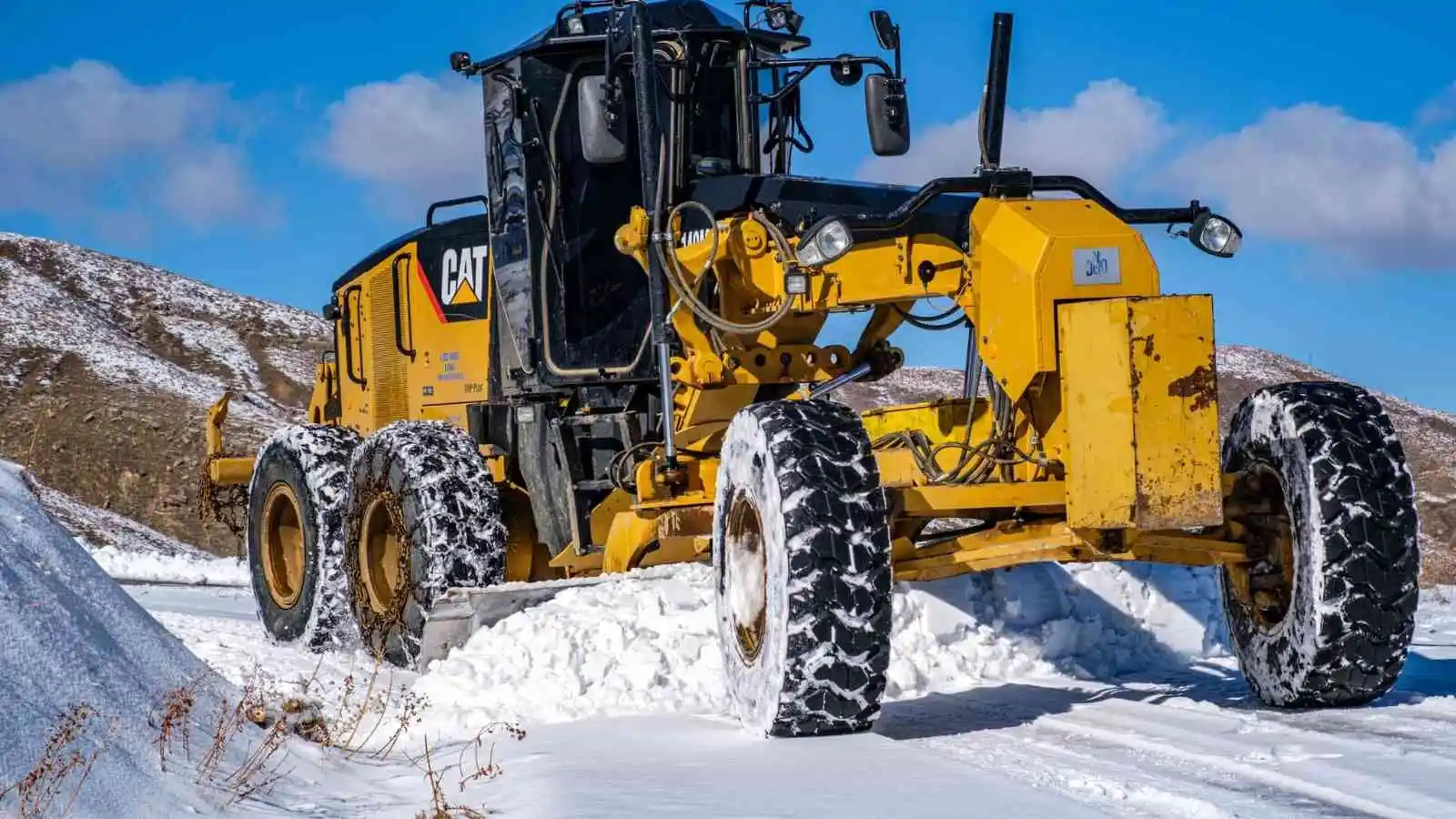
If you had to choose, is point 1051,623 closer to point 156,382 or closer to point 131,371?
point 156,382

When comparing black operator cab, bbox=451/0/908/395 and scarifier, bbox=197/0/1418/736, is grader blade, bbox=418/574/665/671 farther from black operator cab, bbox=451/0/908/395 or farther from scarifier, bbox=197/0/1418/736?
black operator cab, bbox=451/0/908/395

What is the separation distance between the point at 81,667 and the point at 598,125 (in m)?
4.07

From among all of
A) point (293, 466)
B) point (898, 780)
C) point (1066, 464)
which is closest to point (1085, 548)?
point (1066, 464)

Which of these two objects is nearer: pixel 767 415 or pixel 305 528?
pixel 767 415

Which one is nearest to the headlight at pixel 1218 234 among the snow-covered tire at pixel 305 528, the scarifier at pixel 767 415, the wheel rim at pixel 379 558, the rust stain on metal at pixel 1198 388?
the scarifier at pixel 767 415

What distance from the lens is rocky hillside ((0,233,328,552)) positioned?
32.9 m

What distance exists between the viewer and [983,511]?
7660 millimetres

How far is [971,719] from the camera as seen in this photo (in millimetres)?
7273

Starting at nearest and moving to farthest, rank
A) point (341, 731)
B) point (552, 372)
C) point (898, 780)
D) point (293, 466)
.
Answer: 1. point (898, 780)
2. point (341, 731)
3. point (552, 372)
4. point (293, 466)

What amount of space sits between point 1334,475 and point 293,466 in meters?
7.13

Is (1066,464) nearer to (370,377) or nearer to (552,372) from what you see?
(552,372)

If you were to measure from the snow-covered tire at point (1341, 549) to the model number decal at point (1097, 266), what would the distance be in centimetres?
90

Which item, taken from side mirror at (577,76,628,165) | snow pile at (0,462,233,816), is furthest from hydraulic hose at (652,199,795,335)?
snow pile at (0,462,233,816)

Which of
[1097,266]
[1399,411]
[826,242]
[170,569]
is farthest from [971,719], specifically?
[1399,411]
